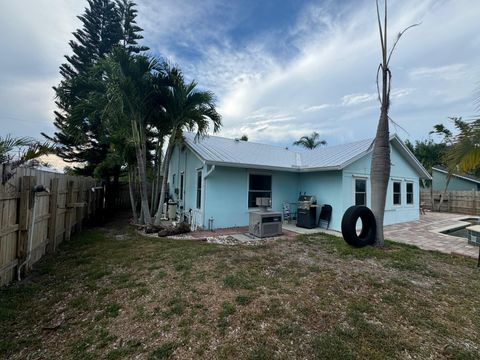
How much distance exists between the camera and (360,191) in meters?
9.45

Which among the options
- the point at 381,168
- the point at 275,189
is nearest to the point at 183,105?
the point at 275,189

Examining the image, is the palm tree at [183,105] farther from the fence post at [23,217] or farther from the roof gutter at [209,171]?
the fence post at [23,217]

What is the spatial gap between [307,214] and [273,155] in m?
3.84

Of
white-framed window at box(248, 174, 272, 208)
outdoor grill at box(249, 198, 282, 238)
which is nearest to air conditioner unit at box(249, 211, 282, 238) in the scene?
outdoor grill at box(249, 198, 282, 238)

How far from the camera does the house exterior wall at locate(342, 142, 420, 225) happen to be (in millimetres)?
8908

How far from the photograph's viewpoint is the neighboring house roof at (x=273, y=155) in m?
8.60

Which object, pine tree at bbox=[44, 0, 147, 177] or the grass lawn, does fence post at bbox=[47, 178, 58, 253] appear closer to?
the grass lawn

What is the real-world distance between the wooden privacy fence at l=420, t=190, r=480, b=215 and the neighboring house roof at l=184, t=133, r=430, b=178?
21.9ft

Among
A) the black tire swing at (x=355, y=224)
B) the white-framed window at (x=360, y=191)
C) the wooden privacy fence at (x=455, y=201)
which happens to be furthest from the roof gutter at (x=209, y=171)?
the wooden privacy fence at (x=455, y=201)

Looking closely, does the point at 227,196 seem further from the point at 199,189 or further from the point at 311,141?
the point at 311,141

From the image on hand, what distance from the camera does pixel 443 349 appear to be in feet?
7.99

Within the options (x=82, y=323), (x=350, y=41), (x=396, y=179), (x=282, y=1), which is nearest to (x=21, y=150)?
(x=82, y=323)

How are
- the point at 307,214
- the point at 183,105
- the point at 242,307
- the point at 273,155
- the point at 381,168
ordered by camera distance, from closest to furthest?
the point at 242,307, the point at 381,168, the point at 183,105, the point at 307,214, the point at 273,155

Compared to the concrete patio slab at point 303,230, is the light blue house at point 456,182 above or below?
above
